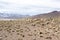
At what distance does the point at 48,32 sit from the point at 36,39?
299 cm

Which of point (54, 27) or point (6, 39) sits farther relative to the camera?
point (54, 27)

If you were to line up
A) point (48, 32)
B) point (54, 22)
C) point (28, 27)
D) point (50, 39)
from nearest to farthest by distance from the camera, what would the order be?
point (50, 39), point (48, 32), point (28, 27), point (54, 22)

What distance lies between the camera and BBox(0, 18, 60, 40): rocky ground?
891 inches

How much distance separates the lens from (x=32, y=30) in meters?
25.2

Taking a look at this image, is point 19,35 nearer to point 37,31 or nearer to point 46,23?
point 37,31

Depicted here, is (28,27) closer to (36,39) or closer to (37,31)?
(37,31)

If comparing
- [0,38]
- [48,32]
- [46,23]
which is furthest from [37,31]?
[0,38]

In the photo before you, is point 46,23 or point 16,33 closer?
point 16,33

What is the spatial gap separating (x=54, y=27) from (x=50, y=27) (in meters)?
0.52

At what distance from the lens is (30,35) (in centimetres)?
2330

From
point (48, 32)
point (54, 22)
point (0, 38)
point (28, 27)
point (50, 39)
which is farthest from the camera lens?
point (54, 22)

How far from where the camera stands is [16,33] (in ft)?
77.6

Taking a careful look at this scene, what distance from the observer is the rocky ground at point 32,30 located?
22.6 metres

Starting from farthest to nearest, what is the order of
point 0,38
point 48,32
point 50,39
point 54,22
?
point 54,22 → point 48,32 → point 50,39 → point 0,38
